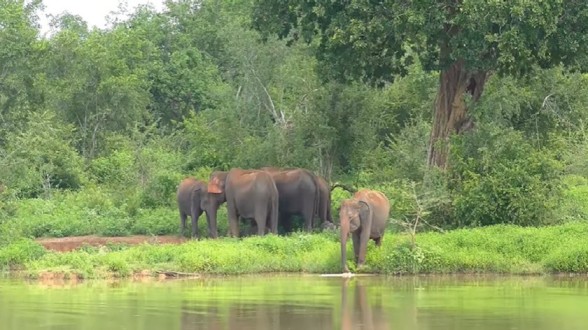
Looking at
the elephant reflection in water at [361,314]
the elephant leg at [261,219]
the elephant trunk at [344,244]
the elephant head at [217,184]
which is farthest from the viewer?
the elephant head at [217,184]

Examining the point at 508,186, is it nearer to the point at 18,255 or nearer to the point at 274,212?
the point at 274,212

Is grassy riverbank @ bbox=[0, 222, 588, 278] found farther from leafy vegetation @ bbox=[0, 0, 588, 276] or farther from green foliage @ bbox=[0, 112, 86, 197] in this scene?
green foliage @ bbox=[0, 112, 86, 197]

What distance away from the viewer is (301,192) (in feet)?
96.5

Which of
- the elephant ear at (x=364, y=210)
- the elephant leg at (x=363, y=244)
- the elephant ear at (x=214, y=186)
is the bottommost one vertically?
the elephant leg at (x=363, y=244)

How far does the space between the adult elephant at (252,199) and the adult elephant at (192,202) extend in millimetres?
785

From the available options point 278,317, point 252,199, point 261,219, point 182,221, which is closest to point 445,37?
point 252,199

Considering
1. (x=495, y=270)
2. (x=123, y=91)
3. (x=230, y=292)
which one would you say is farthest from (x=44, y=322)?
(x=123, y=91)

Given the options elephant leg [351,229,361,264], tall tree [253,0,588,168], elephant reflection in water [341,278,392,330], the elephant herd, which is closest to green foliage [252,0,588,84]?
tall tree [253,0,588,168]

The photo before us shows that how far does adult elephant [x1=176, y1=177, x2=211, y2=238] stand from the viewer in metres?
30.0

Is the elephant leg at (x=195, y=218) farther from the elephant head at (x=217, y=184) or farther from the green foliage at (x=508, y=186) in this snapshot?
the green foliage at (x=508, y=186)

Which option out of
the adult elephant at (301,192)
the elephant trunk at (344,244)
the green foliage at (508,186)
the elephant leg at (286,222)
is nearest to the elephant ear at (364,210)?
the elephant trunk at (344,244)

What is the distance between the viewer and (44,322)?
51.5 feet

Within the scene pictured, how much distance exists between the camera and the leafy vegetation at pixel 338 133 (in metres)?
26.3

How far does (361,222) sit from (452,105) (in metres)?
6.96
